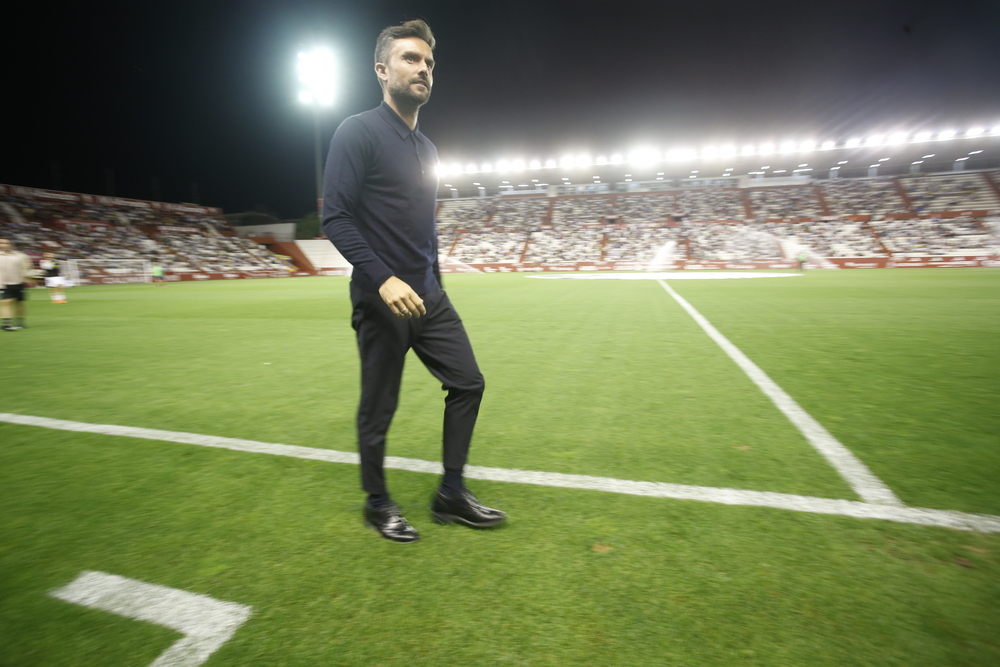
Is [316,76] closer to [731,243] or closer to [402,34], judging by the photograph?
[731,243]

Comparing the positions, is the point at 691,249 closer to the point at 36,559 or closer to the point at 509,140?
the point at 509,140

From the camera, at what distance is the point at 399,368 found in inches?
86.6

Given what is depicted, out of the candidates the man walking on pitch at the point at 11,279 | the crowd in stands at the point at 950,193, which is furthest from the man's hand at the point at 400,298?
the crowd in stands at the point at 950,193

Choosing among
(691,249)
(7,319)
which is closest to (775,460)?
(7,319)

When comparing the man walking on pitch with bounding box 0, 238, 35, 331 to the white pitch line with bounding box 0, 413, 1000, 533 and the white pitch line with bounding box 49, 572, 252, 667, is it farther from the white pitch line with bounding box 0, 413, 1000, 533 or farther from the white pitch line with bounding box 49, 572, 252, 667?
the white pitch line with bounding box 49, 572, 252, 667

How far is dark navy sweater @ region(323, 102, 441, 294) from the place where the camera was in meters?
2.03

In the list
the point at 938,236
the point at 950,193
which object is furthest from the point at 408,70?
the point at 950,193

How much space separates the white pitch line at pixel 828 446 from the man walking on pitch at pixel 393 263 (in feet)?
5.86

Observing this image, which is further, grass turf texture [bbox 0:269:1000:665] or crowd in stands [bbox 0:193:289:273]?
crowd in stands [bbox 0:193:289:273]

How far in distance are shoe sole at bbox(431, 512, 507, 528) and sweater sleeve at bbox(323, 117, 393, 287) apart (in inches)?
42.7

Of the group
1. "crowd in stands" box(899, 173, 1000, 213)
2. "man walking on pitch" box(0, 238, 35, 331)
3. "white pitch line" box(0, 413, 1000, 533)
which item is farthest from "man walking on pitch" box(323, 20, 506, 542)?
"crowd in stands" box(899, 173, 1000, 213)

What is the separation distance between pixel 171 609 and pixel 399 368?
1.15 meters

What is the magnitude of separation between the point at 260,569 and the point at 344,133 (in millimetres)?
1774

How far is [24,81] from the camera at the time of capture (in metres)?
37.0
